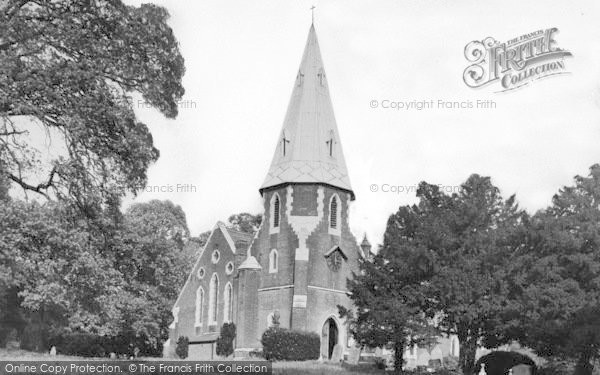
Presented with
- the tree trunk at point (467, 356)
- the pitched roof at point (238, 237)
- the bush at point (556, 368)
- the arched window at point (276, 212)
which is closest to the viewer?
the tree trunk at point (467, 356)

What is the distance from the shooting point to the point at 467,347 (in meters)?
37.2

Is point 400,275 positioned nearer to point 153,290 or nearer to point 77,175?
point 153,290

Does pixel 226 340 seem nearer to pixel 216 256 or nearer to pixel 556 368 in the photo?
Result: pixel 216 256

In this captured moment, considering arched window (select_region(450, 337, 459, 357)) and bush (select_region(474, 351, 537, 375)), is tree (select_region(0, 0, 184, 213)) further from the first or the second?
arched window (select_region(450, 337, 459, 357))

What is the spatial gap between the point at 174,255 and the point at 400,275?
45.3 feet

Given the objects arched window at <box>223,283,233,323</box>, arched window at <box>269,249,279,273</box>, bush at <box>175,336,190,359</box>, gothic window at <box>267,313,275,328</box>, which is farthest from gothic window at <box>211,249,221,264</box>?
gothic window at <box>267,313,275,328</box>

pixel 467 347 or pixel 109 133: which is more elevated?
pixel 109 133

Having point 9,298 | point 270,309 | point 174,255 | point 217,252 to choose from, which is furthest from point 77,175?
point 9,298

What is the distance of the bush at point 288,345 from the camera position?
156ft

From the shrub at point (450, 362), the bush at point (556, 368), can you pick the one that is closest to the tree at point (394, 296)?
the bush at point (556, 368)

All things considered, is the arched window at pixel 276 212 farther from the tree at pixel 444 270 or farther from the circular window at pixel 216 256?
the tree at pixel 444 270

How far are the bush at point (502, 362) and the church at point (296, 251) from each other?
16.9 m

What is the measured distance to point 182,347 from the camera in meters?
60.2

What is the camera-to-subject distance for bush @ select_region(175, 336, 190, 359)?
60.0 meters
